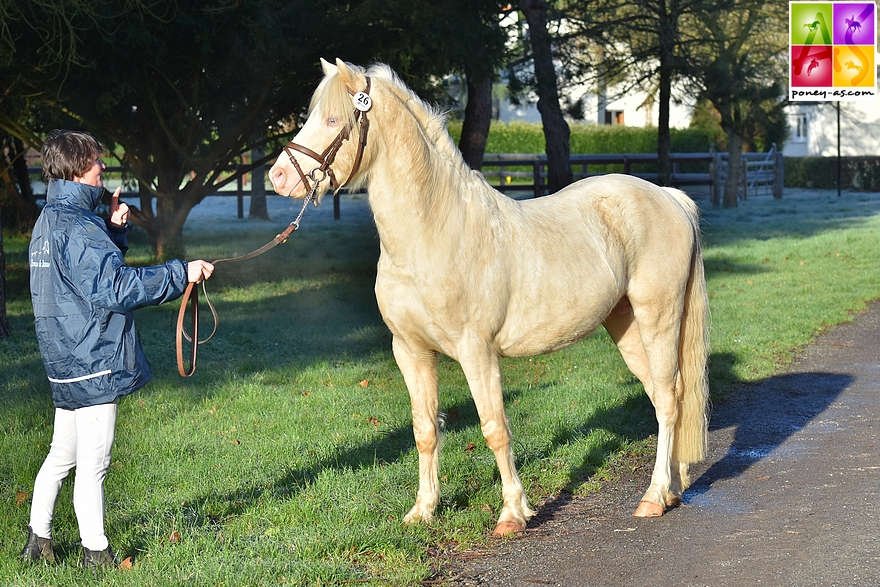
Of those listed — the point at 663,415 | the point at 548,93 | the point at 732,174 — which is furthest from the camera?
the point at 732,174

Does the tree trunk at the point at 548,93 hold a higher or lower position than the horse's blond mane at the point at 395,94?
higher

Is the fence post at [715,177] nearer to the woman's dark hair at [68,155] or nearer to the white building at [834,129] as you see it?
the white building at [834,129]

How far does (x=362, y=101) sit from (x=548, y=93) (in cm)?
1251

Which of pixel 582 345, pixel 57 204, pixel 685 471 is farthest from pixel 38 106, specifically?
pixel 685 471

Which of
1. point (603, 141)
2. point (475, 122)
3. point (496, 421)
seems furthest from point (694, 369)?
point (603, 141)

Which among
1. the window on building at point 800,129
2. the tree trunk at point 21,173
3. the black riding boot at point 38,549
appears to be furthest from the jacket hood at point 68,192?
the window on building at point 800,129

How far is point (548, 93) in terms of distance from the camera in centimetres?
1616

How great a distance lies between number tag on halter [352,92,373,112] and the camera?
13.7 feet

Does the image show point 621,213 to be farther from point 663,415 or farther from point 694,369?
point 663,415

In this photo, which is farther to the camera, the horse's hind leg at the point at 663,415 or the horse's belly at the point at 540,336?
the horse's hind leg at the point at 663,415

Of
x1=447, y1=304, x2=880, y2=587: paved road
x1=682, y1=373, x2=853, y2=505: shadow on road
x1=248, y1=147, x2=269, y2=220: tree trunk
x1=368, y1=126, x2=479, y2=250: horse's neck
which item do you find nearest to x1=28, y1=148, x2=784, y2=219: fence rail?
x1=248, y1=147, x2=269, y2=220: tree trunk

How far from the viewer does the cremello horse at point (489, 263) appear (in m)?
4.27

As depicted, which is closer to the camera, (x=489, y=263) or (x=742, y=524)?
(x=489, y=263)

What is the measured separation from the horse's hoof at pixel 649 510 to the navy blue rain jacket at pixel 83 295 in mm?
2711
